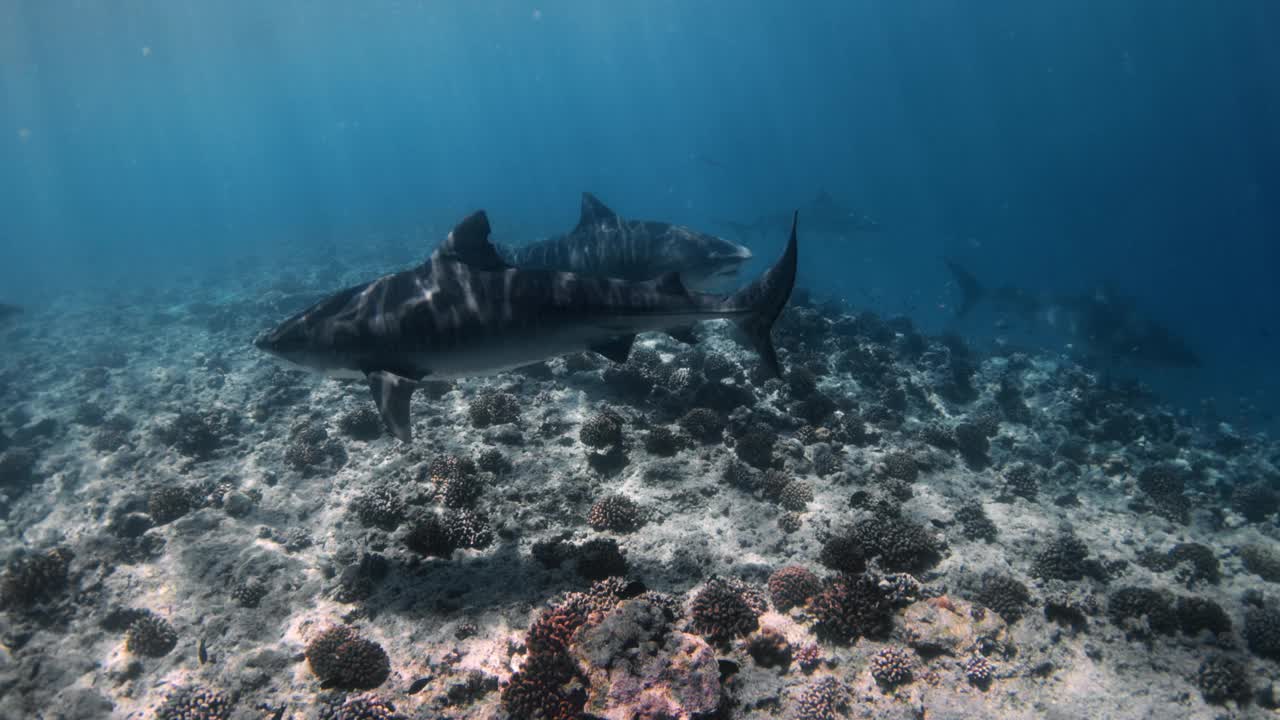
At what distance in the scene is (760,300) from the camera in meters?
6.50

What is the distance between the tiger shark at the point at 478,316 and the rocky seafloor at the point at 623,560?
2.32m

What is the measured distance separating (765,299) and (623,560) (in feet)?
11.8

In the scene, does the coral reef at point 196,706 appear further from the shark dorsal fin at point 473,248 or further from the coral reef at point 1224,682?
the coral reef at point 1224,682

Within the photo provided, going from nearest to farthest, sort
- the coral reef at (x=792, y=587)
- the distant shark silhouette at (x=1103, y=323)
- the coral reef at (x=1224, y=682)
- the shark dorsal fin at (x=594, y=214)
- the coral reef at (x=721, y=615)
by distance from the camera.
Result: the coral reef at (x=721, y=615), the coral reef at (x=1224, y=682), the coral reef at (x=792, y=587), the shark dorsal fin at (x=594, y=214), the distant shark silhouette at (x=1103, y=323)

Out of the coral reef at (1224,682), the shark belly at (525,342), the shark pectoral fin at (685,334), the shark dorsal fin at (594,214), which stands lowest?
the coral reef at (1224,682)

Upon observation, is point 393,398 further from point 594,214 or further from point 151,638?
point 594,214

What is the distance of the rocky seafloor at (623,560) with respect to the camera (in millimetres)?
5281

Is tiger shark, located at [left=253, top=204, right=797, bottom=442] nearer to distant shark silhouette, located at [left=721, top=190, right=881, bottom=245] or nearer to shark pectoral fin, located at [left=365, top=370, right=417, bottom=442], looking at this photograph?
shark pectoral fin, located at [left=365, top=370, right=417, bottom=442]

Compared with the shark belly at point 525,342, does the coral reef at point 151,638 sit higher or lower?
lower

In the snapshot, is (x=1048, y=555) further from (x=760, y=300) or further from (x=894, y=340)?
(x=894, y=340)

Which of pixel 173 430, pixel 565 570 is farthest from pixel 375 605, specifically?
pixel 173 430

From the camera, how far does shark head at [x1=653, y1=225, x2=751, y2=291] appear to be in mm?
10492

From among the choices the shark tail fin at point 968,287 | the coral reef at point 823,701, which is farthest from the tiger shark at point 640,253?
the shark tail fin at point 968,287

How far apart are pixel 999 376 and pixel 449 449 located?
17.8 metres
